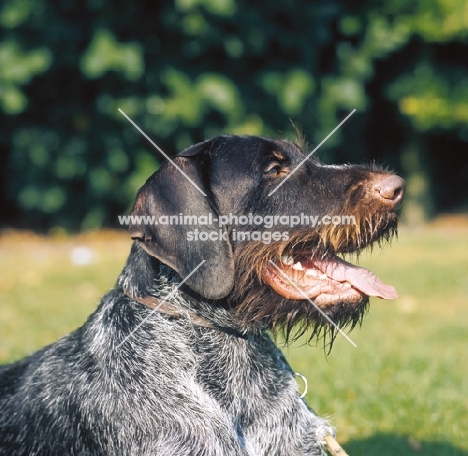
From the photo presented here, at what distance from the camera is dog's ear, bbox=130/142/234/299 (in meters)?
3.47

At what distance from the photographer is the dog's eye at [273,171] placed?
153 inches

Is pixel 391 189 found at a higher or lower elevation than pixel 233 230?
higher

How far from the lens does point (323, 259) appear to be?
12.8 ft

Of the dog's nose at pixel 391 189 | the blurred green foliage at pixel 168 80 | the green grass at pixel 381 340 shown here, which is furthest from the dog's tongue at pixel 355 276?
the blurred green foliage at pixel 168 80

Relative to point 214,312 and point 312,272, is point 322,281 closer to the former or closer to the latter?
point 312,272

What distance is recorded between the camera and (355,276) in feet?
12.7

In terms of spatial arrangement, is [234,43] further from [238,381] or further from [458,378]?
[238,381]

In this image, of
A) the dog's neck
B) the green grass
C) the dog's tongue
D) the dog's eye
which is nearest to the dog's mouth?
the dog's tongue

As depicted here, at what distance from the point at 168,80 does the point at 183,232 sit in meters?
11.8

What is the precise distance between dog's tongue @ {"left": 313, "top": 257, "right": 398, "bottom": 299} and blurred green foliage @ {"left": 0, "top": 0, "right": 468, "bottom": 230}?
10.9 metres

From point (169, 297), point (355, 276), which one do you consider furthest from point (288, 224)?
point (169, 297)

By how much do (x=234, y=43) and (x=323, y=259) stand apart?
11.7 meters

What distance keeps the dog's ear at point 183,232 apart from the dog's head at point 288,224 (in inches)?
1.9

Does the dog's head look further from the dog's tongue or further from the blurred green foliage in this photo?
the blurred green foliage
